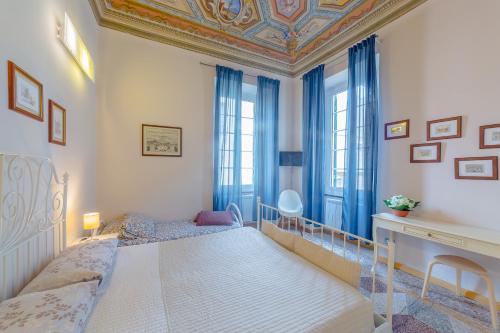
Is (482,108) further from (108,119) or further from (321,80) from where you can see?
(108,119)

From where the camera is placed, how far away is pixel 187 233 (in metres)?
2.75

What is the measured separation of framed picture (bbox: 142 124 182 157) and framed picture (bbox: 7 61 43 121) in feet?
5.72

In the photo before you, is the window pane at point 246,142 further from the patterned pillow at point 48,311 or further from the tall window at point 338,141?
the patterned pillow at point 48,311

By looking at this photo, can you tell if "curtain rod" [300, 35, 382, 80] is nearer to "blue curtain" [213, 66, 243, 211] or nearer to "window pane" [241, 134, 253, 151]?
"blue curtain" [213, 66, 243, 211]

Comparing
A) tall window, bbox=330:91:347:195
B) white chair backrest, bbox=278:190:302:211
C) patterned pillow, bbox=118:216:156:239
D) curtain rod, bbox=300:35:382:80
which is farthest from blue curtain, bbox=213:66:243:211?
tall window, bbox=330:91:347:195

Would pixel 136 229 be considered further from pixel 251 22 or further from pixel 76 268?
pixel 251 22

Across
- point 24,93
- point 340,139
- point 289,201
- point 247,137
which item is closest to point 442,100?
point 340,139

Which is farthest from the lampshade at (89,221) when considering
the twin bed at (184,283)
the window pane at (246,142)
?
the window pane at (246,142)

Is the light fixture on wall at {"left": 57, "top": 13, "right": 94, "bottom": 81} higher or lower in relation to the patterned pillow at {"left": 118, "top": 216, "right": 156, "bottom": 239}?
higher

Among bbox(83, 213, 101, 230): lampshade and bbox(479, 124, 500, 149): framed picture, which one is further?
bbox(83, 213, 101, 230): lampshade

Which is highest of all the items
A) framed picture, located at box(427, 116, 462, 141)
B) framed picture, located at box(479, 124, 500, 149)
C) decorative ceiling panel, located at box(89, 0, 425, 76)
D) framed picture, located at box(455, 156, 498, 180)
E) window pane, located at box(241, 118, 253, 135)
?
decorative ceiling panel, located at box(89, 0, 425, 76)

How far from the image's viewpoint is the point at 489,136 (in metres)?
1.95

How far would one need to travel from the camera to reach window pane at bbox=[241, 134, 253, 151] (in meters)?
4.00

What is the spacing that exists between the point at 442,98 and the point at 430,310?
2.23 m
